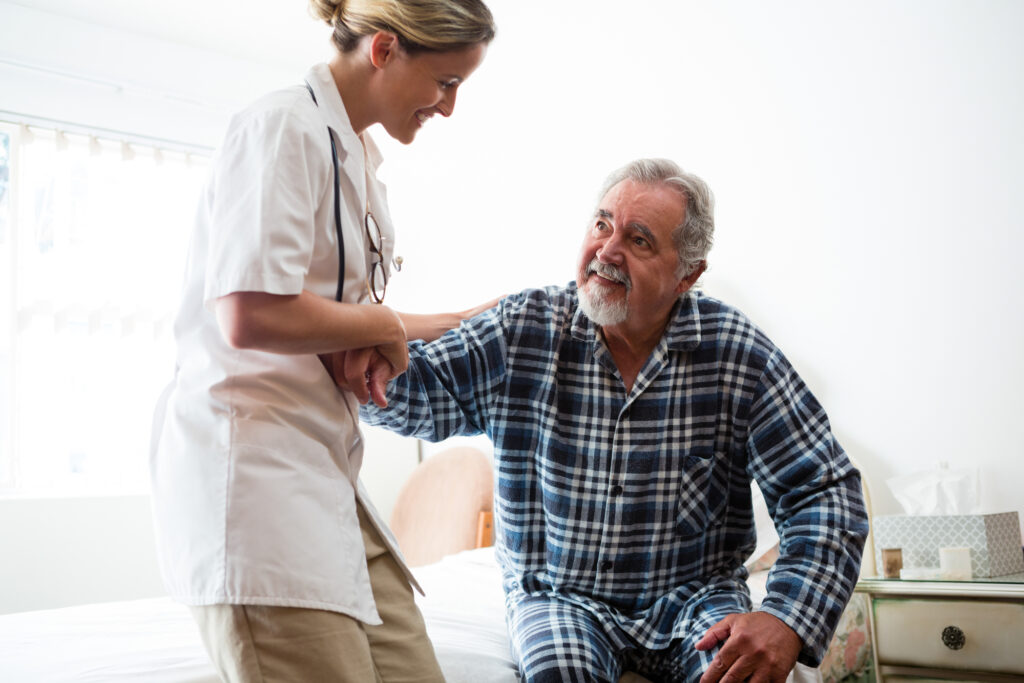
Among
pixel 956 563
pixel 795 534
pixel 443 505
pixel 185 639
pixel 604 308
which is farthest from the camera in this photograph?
pixel 443 505

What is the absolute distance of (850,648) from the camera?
1.98m

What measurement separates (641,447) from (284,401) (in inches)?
29.0

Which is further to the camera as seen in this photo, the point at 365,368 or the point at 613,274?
the point at 613,274

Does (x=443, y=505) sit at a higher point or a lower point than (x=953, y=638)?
lower

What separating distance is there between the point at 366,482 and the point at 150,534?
0.94m

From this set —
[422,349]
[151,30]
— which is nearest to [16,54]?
[151,30]

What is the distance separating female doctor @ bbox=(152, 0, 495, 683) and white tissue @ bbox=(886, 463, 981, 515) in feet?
4.95

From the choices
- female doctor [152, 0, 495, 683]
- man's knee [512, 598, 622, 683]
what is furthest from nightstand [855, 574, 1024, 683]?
female doctor [152, 0, 495, 683]

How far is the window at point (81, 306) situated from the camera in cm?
341

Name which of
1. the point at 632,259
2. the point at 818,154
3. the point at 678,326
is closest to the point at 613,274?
the point at 632,259

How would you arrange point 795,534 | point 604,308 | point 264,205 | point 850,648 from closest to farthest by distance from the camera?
point 264,205 < point 795,534 < point 604,308 < point 850,648

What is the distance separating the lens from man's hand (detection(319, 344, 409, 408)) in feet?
3.17

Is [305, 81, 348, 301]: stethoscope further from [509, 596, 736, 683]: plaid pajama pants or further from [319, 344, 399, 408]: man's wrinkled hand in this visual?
[509, 596, 736, 683]: plaid pajama pants

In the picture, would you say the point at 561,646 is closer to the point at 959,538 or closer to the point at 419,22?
the point at 419,22
